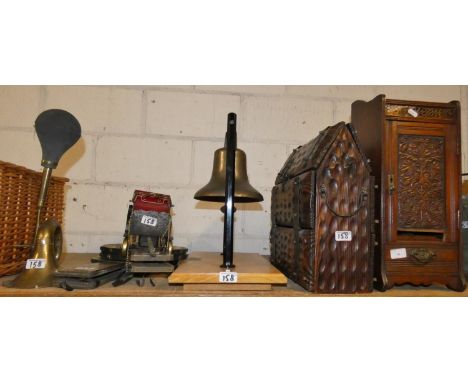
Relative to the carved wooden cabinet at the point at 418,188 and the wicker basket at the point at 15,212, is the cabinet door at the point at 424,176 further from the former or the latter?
the wicker basket at the point at 15,212

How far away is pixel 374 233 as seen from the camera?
1.04 m

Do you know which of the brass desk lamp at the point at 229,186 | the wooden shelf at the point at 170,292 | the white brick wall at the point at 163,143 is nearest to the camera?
the wooden shelf at the point at 170,292

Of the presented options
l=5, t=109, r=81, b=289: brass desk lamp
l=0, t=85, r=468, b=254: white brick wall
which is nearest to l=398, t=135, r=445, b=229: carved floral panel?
l=0, t=85, r=468, b=254: white brick wall

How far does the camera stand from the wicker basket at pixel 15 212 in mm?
1071

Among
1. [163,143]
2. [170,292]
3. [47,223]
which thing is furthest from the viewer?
[163,143]

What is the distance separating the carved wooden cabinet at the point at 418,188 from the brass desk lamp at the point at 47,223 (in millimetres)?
1089

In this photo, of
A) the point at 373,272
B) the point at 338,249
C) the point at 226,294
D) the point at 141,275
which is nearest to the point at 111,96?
the point at 141,275

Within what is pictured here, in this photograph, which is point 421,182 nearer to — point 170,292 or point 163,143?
point 170,292

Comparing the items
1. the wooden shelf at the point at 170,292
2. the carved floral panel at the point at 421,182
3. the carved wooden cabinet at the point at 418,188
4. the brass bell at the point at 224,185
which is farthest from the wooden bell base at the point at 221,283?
the carved floral panel at the point at 421,182

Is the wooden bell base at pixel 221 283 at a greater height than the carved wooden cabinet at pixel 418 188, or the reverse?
the carved wooden cabinet at pixel 418 188

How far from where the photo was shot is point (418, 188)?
1103 mm

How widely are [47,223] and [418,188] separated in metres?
1.29

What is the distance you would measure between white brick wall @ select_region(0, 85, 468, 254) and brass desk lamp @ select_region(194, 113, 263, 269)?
49cm

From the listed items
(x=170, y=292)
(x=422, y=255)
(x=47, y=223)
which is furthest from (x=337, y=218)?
(x=47, y=223)
